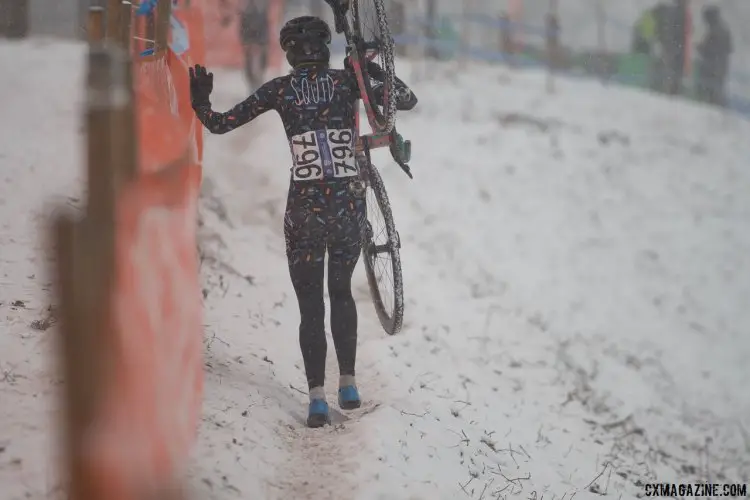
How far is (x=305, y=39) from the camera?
13.4ft

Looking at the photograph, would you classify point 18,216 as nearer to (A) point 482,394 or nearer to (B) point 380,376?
(B) point 380,376

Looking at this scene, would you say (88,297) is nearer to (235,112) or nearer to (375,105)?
(235,112)

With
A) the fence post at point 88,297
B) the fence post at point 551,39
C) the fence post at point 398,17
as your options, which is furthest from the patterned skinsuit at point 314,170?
the fence post at point 551,39

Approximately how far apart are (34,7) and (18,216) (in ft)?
25.7

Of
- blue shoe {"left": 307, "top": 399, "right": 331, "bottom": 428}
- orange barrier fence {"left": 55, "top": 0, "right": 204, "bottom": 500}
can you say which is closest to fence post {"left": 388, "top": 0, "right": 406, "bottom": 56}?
blue shoe {"left": 307, "top": 399, "right": 331, "bottom": 428}

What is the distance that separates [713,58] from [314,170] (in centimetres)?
1587

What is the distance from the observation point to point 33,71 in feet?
31.3

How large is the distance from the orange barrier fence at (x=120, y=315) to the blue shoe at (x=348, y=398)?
108 cm

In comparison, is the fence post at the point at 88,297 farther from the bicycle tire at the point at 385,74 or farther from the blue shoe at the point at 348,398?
the blue shoe at the point at 348,398

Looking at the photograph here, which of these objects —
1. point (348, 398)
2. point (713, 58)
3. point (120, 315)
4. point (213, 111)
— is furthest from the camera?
point (713, 58)

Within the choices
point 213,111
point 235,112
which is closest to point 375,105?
point 235,112

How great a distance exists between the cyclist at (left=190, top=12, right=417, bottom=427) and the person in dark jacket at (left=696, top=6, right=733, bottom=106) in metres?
13.8

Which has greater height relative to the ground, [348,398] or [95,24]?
[95,24]

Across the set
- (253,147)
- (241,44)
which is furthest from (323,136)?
(241,44)
